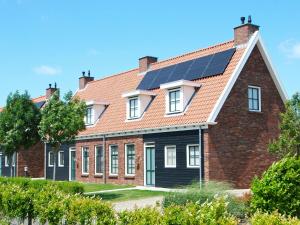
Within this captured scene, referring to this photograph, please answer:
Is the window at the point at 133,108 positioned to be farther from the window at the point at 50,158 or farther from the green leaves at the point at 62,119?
the window at the point at 50,158

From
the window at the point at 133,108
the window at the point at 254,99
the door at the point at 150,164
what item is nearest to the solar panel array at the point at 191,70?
the window at the point at 133,108

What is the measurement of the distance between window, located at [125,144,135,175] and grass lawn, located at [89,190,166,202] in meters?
4.20

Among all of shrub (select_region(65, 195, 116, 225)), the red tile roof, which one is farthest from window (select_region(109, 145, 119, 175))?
shrub (select_region(65, 195, 116, 225))

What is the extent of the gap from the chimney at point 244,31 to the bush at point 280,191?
40.0ft

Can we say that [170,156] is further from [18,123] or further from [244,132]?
[18,123]

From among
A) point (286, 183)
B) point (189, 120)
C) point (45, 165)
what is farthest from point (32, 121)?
point (286, 183)

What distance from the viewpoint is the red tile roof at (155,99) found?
23750mm

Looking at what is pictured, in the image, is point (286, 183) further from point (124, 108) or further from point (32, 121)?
point (32, 121)

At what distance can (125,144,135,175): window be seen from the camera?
90.7ft

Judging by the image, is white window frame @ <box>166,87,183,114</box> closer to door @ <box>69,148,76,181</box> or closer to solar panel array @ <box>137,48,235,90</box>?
solar panel array @ <box>137,48,235,90</box>

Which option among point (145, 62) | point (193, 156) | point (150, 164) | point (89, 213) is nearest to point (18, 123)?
point (150, 164)

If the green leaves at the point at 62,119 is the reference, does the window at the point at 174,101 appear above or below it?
above

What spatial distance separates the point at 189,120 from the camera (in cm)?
2352

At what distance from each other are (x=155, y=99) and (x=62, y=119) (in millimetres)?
6009
